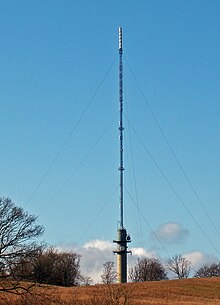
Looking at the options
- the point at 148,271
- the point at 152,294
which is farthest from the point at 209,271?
the point at 152,294

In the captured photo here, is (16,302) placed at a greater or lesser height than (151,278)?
lesser

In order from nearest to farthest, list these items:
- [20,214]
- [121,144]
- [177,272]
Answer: [20,214] → [121,144] → [177,272]

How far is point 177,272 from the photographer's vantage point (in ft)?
396

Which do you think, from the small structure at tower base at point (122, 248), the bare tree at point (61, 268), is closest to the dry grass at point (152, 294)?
the small structure at tower base at point (122, 248)

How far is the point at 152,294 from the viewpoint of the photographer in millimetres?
58750

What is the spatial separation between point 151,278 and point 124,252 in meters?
55.5

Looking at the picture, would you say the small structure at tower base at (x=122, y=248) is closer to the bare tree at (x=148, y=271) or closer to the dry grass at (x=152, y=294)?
the dry grass at (x=152, y=294)

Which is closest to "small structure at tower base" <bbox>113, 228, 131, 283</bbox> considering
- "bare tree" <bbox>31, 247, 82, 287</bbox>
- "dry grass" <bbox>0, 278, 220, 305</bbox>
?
"dry grass" <bbox>0, 278, 220, 305</bbox>

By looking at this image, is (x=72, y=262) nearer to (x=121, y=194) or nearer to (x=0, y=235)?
(x=121, y=194)

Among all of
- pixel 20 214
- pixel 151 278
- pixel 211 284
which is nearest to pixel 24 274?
pixel 20 214

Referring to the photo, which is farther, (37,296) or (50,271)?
(50,271)

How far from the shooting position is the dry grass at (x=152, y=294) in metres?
40.5

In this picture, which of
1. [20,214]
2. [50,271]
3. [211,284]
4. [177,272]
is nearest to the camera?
[20,214]

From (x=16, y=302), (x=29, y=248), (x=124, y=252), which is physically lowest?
(x=16, y=302)
